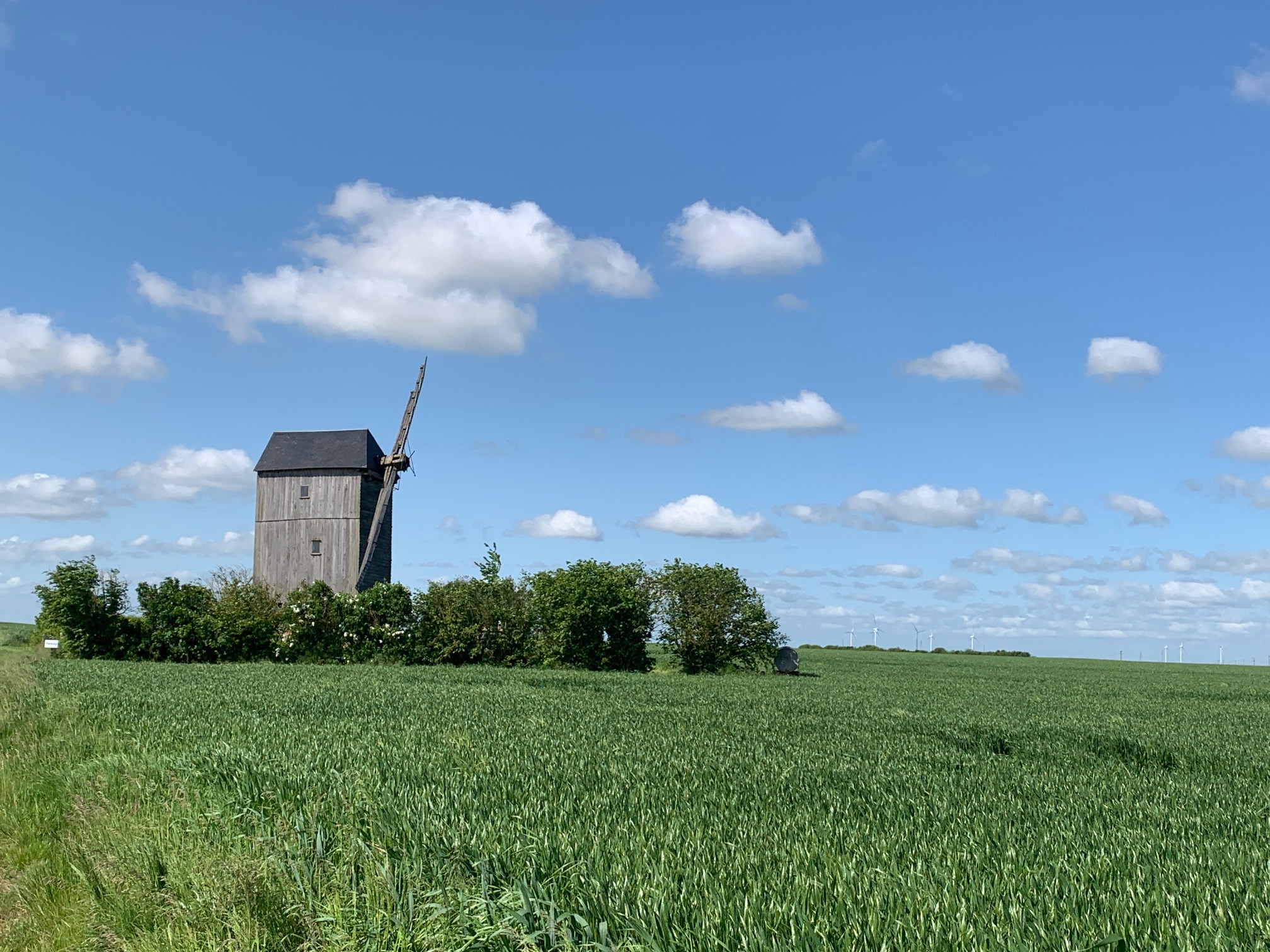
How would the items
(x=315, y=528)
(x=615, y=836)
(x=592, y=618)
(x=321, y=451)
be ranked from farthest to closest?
(x=321, y=451) < (x=315, y=528) < (x=592, y=618) < (x=615, y=836)

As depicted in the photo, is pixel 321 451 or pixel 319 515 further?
pixel 321 451

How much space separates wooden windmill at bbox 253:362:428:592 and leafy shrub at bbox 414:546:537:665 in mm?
8283

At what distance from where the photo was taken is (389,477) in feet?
157

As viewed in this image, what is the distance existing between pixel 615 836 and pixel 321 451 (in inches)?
1764

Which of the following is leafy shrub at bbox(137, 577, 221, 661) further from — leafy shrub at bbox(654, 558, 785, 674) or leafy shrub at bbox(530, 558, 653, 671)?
leafy shrub at bbox(654, 558, 785, 674)

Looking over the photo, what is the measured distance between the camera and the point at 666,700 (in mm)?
18906

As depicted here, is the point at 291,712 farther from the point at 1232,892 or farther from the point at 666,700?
the point at 1232,892

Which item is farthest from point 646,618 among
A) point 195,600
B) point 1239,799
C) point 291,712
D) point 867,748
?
point 1239,799

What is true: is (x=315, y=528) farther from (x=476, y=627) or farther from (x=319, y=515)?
(x=476, y=627)

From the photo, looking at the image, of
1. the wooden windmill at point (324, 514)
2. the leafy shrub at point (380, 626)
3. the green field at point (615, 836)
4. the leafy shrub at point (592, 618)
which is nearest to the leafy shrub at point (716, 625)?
the leafy shrub at point (592, 618)

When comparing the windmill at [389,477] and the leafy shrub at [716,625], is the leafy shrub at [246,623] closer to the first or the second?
the windmill at [389,477]

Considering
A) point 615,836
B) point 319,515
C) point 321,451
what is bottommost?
point 615,836

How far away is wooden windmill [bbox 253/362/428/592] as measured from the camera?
147 ft

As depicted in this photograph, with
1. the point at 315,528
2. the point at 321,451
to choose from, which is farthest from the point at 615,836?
the point at 321,451
